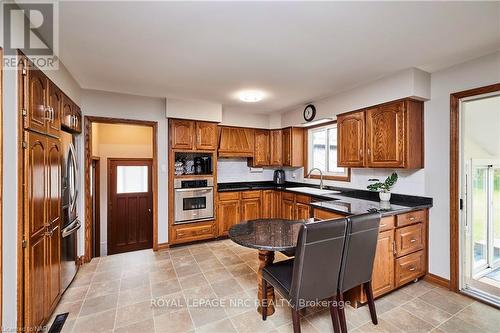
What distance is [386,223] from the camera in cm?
222

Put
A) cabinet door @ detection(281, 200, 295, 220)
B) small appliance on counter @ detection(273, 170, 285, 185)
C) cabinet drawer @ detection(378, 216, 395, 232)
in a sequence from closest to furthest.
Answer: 1. cabinet drawer @ detection(378, 216, 395, 232)
2. cabinet door @ detection(281, 200, 295, 220)
3. small appliance on counter @ detection(273, 170, 285, 185)

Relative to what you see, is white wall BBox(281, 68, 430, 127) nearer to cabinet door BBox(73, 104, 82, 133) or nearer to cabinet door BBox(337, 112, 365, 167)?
cabinet door BBox(337, 112, 365, 167)

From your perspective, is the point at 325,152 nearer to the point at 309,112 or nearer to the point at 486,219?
the point at 309,112

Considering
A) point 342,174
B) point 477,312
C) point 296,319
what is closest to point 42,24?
point 296,319

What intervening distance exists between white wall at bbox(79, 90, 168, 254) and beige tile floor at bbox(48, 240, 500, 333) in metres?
0.97

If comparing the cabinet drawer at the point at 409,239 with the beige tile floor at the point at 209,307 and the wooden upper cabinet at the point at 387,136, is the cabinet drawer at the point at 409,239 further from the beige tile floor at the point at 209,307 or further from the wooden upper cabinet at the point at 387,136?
the wooden upper cabinet at the point at 387,136

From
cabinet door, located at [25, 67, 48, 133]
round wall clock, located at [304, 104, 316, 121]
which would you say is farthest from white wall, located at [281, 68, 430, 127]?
cabinet door, located at [25, 67, 48, 133]

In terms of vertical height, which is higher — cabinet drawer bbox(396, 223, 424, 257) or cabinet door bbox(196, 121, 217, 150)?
cabinet door bbox(196, 121, 217, 150)

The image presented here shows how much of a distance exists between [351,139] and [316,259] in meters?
2.12

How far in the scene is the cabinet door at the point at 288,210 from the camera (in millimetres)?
4086

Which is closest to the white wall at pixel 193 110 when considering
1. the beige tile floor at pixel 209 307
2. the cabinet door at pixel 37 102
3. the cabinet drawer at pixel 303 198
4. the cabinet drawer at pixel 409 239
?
the cabinet door at pixel 37 102

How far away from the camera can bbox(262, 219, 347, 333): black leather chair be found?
1.51 metres

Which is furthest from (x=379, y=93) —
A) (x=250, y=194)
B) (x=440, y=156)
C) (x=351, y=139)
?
(x=250, y=194)

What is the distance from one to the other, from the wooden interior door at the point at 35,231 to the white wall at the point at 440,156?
3771 millimetres
